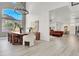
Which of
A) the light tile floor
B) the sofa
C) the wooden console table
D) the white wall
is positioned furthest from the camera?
the sofa

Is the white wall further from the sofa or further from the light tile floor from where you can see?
the sofa

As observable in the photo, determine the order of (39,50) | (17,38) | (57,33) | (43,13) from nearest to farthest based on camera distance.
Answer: (39,50), (17,38), (43,13), (57,33)

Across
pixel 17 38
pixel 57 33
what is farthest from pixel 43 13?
pixel 57 33

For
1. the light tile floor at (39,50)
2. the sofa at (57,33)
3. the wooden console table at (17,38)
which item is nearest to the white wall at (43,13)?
the wooden console table at (17,38)

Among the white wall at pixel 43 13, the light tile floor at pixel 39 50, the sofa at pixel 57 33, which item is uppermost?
the white wall at pixel 43 13

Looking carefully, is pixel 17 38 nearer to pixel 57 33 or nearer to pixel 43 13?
pixel 43 13

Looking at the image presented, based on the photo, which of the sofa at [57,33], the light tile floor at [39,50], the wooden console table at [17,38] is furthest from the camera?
the sofa at [57,33]

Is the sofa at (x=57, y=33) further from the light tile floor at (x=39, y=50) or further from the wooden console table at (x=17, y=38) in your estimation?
the wooden console table at (x=17, y=38)

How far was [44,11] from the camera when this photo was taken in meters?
8.96

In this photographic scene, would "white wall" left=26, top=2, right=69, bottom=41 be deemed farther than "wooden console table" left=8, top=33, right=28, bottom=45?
Yes

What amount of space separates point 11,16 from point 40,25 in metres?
2.76

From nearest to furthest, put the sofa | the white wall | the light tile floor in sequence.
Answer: the light tile floor, the white wall, the sofa

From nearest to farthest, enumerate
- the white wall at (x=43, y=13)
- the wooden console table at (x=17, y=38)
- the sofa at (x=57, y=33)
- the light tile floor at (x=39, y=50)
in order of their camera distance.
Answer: the light tile floor at (x=39, y=50), the wooden console table at (x=17, y=38), the white wall at (x=43, y=13), the sofa at (x=57, y=33)

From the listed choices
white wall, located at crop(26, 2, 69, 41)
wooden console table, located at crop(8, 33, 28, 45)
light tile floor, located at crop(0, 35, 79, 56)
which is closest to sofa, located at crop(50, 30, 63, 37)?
white wall, located at crop(26, 2, 69, 41)
